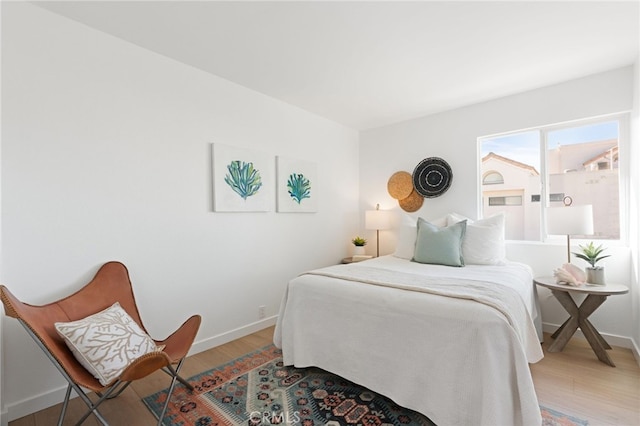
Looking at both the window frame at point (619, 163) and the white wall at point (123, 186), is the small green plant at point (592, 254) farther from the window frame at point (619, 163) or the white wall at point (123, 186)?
the white wall at point (123, 186)

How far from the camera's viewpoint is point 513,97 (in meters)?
Answer: 3.24

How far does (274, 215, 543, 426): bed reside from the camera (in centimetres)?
144

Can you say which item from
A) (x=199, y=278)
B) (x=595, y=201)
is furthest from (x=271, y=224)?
(x=595, y=201)

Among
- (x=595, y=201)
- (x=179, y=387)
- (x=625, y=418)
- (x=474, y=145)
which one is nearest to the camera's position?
(x=625, y=418)

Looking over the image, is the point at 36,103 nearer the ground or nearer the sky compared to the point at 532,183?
nearer the sky

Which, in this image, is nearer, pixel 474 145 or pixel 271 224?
pixel 271 224

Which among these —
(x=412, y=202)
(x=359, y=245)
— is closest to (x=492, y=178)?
(x=412, y=202)

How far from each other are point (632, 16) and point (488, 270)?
77.6 inches

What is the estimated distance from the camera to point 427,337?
Result: 1659 millimetres

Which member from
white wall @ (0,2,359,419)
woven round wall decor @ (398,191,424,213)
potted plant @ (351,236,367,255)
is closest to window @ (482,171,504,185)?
woven round wall decor @ (398,191,424,213)

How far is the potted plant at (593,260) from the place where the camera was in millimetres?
2527

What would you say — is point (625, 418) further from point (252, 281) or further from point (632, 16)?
point (252, 281)

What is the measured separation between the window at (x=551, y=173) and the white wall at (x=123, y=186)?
7.95 feet

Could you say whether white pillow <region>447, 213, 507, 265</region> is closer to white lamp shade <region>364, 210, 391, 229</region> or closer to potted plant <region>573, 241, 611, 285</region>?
potted plant <region>573, 241, 611, 285</region>
